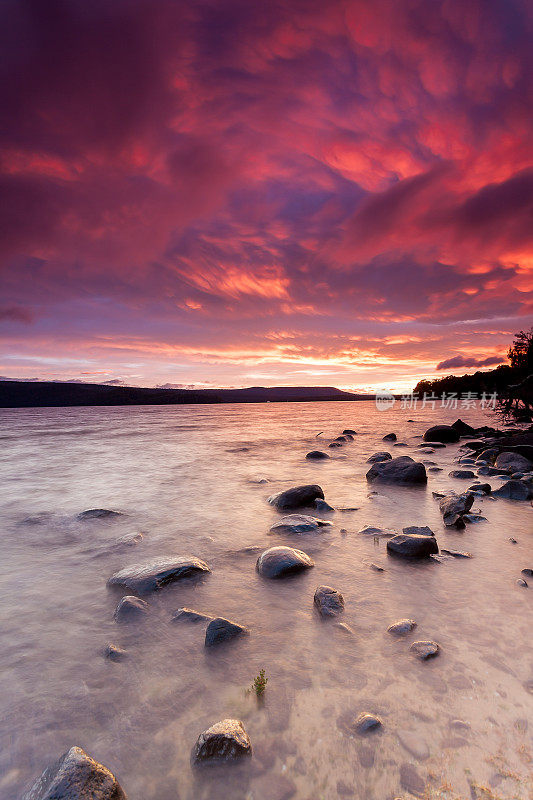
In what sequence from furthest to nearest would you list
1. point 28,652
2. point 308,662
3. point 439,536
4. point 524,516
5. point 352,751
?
point 524,516 → point 439,536 → point 28,652 → point 308,662 → point 352,751

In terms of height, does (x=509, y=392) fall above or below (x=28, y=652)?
above

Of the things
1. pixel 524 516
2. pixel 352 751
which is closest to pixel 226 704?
pixel 352 751

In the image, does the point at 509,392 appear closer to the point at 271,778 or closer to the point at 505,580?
the point at 505,580

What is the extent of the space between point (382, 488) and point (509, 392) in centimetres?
2160

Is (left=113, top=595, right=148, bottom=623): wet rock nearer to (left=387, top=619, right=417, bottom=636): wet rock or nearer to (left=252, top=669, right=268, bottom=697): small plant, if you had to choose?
(left=252, top=669, right=268, bottom=697): small plant

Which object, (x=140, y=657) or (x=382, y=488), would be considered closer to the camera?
(x=140, y=657)

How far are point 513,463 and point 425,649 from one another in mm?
9827

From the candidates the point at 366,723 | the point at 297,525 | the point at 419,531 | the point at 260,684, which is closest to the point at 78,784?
the point at 260,684

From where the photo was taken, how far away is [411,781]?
188 cm

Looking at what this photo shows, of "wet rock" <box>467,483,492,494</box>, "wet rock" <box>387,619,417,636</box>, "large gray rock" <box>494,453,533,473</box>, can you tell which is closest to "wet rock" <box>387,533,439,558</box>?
"wet rock" <box>387,619,417,636</box>

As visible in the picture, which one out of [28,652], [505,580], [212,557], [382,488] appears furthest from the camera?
[382,488]

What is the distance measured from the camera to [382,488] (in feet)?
28.7

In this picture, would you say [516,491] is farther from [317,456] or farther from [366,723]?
[317,456]

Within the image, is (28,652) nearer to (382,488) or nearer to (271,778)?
(271,778)
